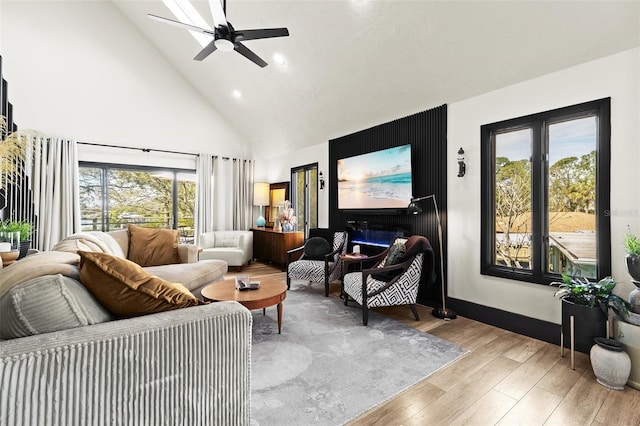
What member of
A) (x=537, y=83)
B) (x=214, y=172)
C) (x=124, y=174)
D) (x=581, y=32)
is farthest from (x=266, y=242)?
(x=581, y=32)

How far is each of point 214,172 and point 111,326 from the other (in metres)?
5.56

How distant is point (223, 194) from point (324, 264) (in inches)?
132

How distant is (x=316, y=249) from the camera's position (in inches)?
176

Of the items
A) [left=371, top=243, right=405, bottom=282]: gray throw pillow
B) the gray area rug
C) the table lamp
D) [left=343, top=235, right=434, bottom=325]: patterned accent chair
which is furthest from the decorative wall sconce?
the table lamp

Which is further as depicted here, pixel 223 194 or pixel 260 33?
pixel 223 194

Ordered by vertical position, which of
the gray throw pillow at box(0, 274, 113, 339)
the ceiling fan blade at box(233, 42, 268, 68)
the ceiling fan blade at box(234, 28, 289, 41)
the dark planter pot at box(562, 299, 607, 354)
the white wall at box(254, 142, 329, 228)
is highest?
the ceiling fan blade at box(233, 42, 268, 68)

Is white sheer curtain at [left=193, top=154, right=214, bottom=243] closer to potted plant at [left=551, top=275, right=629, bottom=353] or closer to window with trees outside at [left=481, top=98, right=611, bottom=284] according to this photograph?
window with trees outside at [left=481, top=98, right=611, bottom=284]

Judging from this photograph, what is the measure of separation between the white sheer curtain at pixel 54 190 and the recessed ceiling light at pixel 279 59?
3634 mm

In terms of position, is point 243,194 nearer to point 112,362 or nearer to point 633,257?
point 112,362

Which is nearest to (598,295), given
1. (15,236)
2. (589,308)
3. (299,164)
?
(589,308)

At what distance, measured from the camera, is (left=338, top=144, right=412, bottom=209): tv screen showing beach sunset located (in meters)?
3.84

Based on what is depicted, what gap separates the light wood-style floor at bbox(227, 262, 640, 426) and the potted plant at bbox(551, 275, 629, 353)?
0.26 meters

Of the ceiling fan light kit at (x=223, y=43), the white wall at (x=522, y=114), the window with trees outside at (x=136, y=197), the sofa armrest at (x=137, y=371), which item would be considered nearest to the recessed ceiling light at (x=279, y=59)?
the ceiling fan light kit at (x=223, y=43)

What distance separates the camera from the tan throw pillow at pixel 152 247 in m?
3.82
